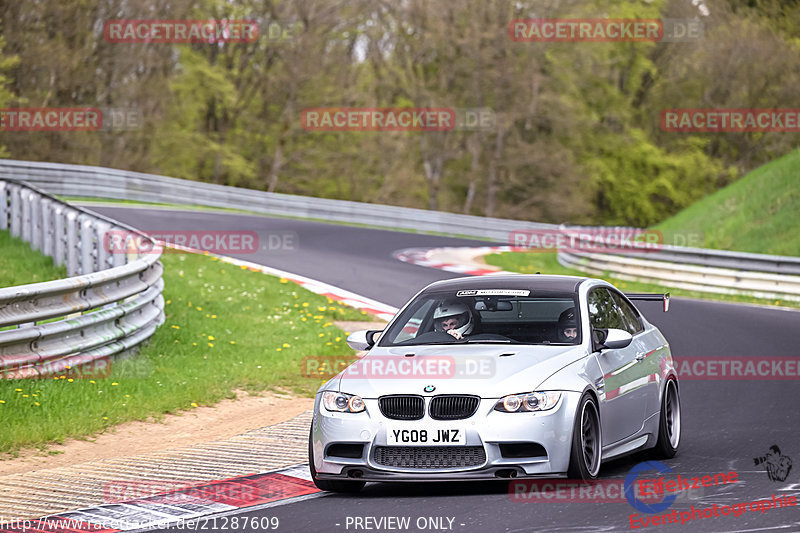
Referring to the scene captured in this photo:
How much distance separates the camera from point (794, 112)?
183 feet

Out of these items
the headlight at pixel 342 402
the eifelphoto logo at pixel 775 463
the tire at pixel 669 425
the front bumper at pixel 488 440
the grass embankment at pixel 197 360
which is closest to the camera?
the front bumper at pixel 488 440

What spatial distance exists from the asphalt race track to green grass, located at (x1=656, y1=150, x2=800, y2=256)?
306 inches

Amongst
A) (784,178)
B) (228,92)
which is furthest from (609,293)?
(228,92)

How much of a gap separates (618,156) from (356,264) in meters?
41.3

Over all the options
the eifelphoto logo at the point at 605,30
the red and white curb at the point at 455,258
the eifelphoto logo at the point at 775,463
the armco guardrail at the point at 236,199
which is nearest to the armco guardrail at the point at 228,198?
the armco guardrail at the point at 236,199

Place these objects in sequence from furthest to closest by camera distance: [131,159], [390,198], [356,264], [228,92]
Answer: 1. [390,198]
2. [228,92]
3. [131,159]
4. [356,264]

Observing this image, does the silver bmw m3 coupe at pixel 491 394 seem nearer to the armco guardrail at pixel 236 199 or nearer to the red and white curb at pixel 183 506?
the red and white curb at pixel 183 506

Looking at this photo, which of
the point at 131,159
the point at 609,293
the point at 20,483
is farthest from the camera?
the point at 131,159

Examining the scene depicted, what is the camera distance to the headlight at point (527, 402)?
727cm

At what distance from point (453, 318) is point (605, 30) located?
175 ft

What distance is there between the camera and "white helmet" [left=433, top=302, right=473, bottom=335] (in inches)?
344

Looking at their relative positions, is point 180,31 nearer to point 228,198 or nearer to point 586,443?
point 228,198

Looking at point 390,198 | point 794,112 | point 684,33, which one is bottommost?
point 390,198

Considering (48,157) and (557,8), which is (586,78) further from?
(48,157)
